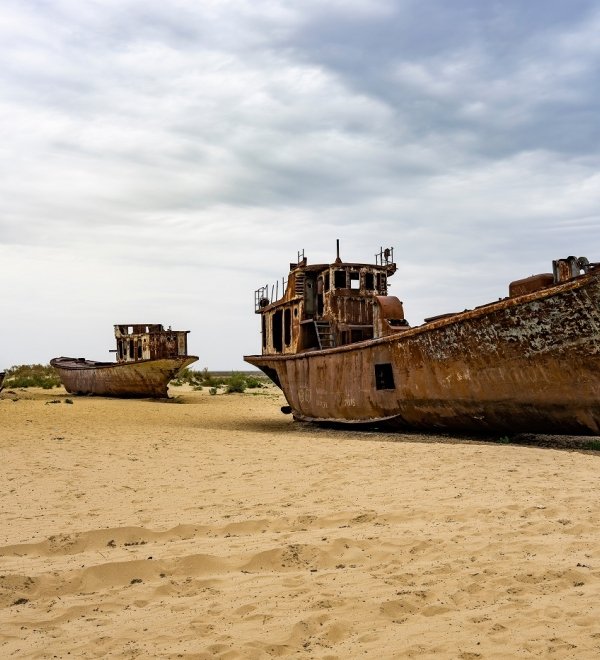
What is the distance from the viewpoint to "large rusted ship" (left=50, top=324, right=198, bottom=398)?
25969 mm

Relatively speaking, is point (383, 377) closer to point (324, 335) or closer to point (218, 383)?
point (324, 335)

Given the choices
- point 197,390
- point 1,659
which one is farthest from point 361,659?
point 197,390

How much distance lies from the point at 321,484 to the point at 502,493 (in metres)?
1.90

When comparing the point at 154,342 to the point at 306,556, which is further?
the point at 154,342

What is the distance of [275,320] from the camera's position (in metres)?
18.8

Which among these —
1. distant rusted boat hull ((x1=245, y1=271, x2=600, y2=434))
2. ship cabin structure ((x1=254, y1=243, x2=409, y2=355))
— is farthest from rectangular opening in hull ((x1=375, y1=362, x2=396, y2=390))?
ship cabin structure ((x1=254, y1=243, x2=409, y2=355))

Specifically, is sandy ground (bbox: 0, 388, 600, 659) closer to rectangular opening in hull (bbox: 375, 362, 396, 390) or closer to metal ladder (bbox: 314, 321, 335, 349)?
rectangular opening in hull (bbox: 375, 362, 396, 390)

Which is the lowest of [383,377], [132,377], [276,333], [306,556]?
[306,556]

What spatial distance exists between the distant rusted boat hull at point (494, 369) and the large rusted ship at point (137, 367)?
14.0 m

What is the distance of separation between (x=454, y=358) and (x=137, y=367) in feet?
59.1

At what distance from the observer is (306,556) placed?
14.9ft

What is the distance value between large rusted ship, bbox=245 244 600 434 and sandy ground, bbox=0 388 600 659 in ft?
3.54

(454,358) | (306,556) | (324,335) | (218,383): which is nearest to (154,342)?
(218,383)

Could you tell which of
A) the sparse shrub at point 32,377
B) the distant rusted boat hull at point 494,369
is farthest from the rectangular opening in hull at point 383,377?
the sparse shrub at point 32,377
